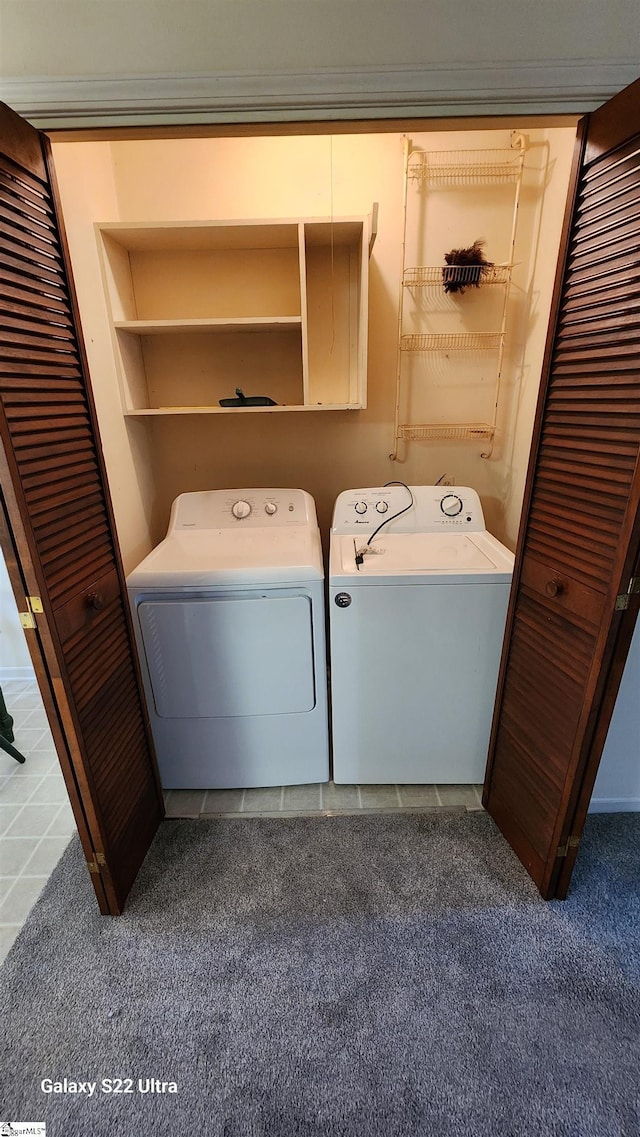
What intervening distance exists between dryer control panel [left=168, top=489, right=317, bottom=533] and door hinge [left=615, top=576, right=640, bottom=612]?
1.23m

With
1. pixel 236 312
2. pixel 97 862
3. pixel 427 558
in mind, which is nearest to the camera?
pixel 97 862

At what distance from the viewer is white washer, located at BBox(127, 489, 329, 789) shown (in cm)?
160

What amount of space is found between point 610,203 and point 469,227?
1.17 meters

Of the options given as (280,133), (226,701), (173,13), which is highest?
(173,13)

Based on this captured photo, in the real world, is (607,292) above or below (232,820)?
above

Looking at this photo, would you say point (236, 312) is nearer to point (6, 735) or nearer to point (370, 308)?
point (370, 308)

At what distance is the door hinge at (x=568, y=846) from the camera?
53.7 inches

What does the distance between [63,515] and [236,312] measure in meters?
1.42

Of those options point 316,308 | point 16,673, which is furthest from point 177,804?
A: point 316,308

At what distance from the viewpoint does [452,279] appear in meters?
2.00

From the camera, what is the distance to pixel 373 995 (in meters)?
1.25

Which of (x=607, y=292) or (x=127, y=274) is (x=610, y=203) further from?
(x=127, y=274)

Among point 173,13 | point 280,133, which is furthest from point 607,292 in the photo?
point 173,13

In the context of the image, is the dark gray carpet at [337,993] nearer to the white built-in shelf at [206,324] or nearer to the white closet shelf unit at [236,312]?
the white closet shelf unit at [236,312]
